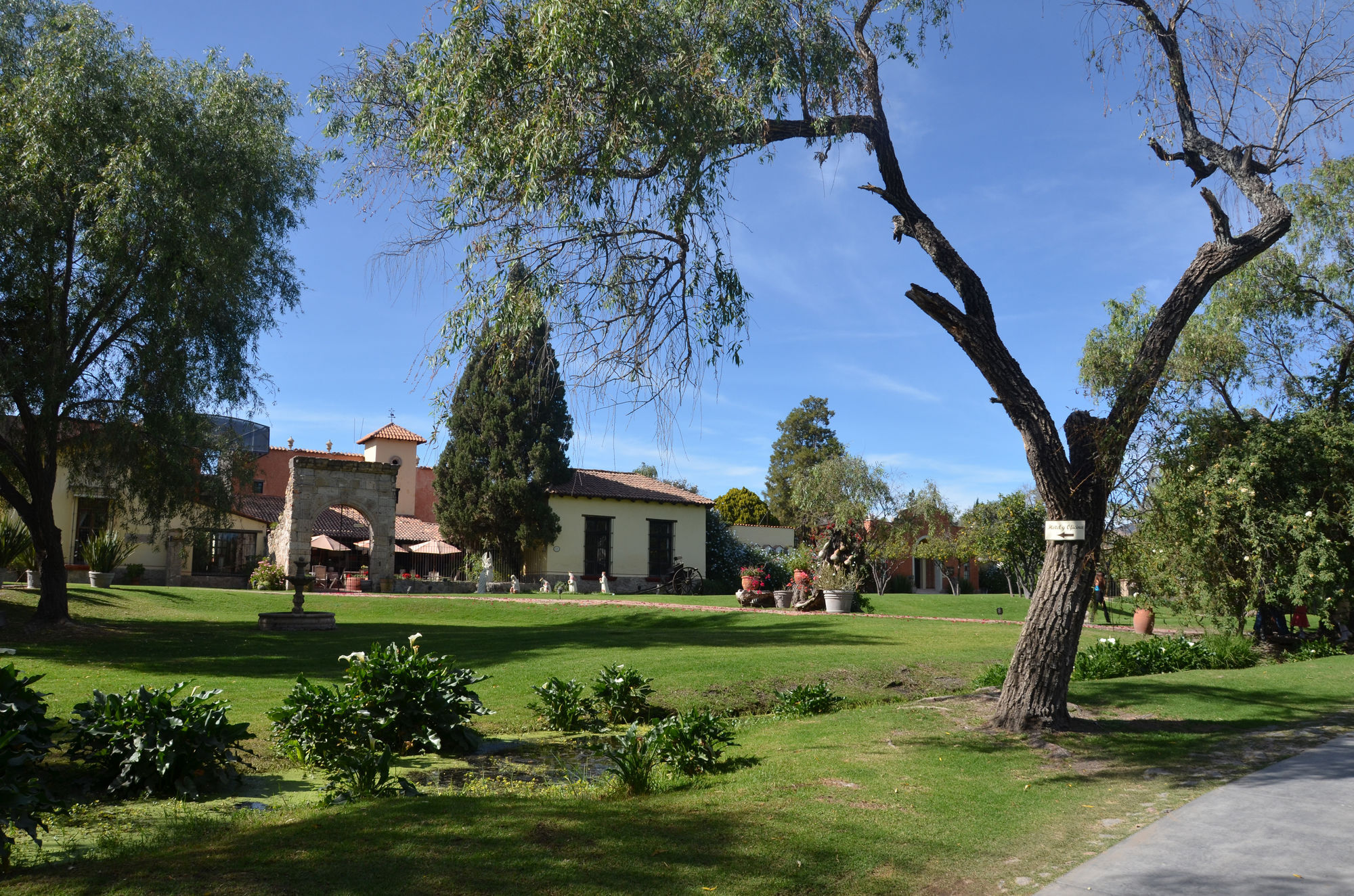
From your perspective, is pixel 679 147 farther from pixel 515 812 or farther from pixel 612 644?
pixel 612 644

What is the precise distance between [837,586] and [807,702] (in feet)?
38.5

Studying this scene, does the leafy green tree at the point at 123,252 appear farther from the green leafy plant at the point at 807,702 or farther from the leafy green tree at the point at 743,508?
the leafy green tree at the point at 743,508

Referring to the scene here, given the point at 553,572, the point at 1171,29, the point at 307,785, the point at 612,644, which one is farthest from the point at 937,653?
the point at 553,572

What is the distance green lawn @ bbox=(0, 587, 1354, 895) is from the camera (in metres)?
3.71

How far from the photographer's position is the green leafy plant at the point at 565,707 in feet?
27.3

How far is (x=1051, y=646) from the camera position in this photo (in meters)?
6.89

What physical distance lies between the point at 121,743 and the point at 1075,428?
23.6 ft

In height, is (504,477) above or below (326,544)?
above

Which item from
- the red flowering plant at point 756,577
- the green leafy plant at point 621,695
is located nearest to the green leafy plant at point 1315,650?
the green leafy plant at point 621,695

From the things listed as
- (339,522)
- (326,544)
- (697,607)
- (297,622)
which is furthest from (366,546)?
(297,622)

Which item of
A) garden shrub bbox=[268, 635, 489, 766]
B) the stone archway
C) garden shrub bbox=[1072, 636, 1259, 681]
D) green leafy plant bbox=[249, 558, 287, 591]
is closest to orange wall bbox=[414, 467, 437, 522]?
the stone archway

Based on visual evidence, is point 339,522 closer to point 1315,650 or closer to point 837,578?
point 837,578

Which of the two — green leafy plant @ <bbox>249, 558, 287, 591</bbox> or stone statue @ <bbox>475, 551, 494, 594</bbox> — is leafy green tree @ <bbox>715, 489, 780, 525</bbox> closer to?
stone statue @ <bbox>475, 551, 494, 594</bbox>

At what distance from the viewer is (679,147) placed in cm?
645
